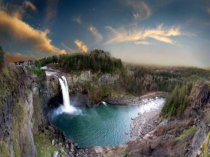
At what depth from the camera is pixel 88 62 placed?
114500 mm

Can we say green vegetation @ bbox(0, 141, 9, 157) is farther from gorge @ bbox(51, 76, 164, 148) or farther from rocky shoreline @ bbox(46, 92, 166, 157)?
gorge @ bbox(51, 76, 164, 148)

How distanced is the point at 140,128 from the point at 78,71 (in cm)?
4782

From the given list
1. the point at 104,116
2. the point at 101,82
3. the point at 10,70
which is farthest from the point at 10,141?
the point at 101,82

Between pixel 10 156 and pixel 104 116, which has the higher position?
pixel 10 156

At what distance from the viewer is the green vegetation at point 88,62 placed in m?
112

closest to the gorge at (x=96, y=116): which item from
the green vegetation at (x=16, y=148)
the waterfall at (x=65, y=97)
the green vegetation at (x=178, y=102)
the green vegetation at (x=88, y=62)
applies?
the waterfall at (x=65, y=97)

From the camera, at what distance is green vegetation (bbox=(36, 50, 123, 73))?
11181 cm

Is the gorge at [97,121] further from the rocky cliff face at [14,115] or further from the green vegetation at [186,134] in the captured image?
the rocky cliff face at [14,115]

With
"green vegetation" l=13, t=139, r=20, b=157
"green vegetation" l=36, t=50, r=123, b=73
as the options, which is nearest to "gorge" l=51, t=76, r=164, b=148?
"green vegetation" l=36, t=50, r=123, b=73

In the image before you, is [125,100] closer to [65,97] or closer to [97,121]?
[65,97]

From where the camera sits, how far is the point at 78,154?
51.5 metres

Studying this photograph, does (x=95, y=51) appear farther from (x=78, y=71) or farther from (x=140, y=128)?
(x=140, y=128)

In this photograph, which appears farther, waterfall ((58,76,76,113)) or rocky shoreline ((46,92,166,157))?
waterfall ((58,76,76,113))

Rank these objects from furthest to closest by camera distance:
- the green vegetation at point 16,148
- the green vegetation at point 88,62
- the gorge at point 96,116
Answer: the green vegetation at point 88,62 → the gorge at point 96,116 → the green vegetation at point 16,148
